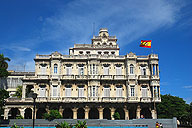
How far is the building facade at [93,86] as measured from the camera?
1690 inches

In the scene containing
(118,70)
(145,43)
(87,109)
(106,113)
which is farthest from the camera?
(118,70)

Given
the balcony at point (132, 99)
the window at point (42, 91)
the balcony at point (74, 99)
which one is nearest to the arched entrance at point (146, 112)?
the balcony at point (132, 99)

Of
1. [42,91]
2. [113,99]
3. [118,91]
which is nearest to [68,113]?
[42,91]

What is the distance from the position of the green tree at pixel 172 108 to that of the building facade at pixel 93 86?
56.5 feet

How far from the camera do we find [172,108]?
201ft

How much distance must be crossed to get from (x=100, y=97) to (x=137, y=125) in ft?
33.9

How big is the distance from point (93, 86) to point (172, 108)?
30563 mm

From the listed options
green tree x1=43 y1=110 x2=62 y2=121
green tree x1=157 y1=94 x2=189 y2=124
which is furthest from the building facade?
green tree x1=157 y1=94 x2=189 y2=124

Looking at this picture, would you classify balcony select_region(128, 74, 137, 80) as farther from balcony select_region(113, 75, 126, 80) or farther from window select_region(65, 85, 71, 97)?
window select_region(65, 85, 71, 97)

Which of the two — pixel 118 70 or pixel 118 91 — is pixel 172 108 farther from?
pixel 118 70

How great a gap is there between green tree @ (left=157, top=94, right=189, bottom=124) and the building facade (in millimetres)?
17222

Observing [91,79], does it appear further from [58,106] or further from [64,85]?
[58,106]

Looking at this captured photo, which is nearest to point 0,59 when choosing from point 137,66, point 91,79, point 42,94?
point 42,94

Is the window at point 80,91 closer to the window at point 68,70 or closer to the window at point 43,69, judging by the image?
the window at point 68,70
